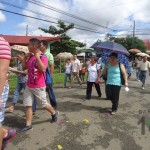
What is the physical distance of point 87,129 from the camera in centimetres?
577

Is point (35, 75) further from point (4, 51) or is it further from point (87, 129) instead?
point (4, 51)

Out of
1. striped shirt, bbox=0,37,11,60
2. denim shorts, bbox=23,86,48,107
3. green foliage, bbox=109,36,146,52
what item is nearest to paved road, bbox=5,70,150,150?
denim shorts, bbox=23,86,48,107

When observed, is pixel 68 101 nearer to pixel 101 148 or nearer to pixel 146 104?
pixel 146 104

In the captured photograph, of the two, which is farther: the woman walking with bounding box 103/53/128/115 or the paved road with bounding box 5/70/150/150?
the woman walking with bounding box 103/53/128/115

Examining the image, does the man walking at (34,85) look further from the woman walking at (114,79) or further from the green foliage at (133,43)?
the green foliage at (133,43)

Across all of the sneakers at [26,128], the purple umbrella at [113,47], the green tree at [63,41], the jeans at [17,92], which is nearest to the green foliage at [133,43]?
the green tree at [63,41]

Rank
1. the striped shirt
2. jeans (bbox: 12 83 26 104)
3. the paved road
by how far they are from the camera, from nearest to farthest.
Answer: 1. the striped shirt
2. the paved road
3. jeans (bbox: 12 83 26 104)

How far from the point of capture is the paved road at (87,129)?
16.1 feet

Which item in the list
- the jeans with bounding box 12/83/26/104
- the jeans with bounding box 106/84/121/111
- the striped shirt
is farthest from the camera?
the jeans with bounding box 106/84/121/111

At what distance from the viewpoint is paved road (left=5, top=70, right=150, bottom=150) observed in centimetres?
491

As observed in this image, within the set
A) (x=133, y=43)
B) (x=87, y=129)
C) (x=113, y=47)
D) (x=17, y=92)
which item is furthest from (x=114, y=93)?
(x=133, y=43)

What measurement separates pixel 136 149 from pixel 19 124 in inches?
103

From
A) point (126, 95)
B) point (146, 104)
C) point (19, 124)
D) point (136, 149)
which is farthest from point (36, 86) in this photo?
point (126, 95)

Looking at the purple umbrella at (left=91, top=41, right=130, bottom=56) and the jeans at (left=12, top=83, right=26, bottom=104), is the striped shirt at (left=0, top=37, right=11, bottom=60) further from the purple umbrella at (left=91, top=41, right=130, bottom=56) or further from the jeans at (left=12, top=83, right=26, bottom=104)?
the purple umbrella at (left=91, top=41, right=130, bottom=56)
